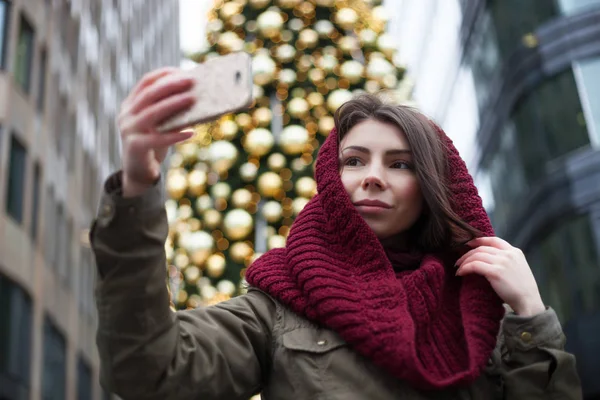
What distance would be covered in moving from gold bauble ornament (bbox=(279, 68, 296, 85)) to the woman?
3.10 m

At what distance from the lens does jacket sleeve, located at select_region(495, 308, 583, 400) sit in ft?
7.09

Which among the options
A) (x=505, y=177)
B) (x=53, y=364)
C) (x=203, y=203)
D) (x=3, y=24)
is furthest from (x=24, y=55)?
(x=203, y=203)

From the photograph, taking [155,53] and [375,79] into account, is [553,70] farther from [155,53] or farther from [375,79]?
[155,53]

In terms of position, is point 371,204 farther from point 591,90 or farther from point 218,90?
point 591,90

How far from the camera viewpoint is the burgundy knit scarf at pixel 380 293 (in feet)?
6.68

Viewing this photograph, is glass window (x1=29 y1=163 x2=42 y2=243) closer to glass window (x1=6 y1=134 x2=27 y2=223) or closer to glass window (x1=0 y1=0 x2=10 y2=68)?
glass window (x1=6 y1=134 x2=27 y2=223)

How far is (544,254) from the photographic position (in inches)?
546

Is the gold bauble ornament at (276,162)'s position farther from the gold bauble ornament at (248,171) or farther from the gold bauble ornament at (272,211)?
the gold bauble ornament at (272,211)

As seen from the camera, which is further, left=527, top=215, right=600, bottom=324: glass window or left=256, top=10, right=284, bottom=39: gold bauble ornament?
left=527, top=215, right=600, bottom=324: glass window

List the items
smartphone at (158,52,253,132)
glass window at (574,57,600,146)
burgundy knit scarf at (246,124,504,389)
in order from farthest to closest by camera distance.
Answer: glass window at (574,57,600,146)
burgundy knit scarf at (246,124,504,389)
smartphone at (158,52,253,132)

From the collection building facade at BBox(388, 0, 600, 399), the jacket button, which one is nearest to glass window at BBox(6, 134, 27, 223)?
building facade at BBox(388, 0, 600, 399)

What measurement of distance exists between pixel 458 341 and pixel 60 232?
2106 centimetres

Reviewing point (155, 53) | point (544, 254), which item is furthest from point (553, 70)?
point (155, 53)

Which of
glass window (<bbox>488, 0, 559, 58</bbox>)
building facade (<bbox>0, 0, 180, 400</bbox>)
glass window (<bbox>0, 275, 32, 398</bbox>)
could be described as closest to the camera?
glass window (<bbox>488, 0, 559, 58</bbox>)
